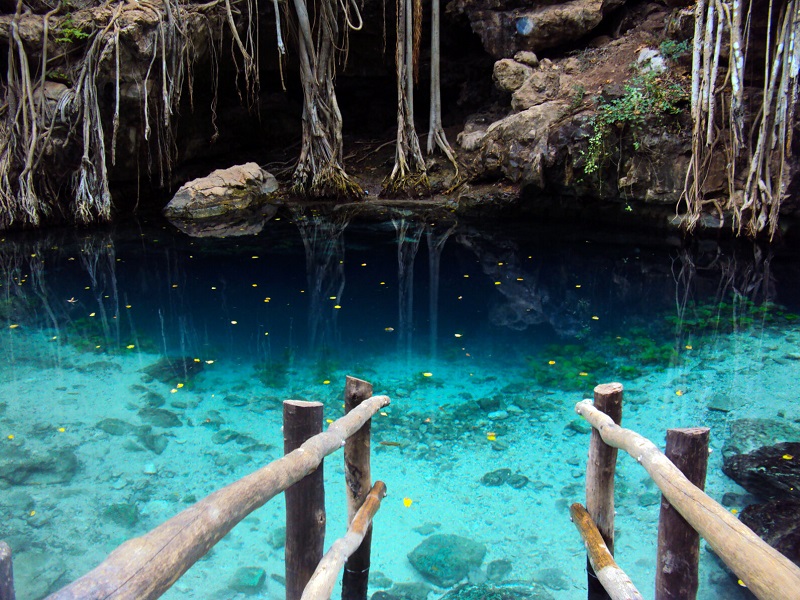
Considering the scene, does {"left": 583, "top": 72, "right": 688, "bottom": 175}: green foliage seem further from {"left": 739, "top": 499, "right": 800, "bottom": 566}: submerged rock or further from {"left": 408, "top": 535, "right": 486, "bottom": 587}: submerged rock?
{"left": 408, "top": 535, "right": 486, "bottom": 587}: submerged rock

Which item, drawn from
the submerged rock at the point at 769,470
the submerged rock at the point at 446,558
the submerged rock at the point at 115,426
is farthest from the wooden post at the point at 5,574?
the submerged rock at the point at 769,470

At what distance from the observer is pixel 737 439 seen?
14.6 feet

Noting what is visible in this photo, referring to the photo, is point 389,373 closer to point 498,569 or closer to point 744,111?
point 498,569

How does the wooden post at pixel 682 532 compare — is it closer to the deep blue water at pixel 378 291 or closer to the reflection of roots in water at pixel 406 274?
the deep blue water at pixel 378 291

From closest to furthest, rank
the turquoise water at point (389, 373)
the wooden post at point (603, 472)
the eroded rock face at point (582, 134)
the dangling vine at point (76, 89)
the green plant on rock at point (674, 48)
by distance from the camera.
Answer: the wooden post at point (603, 472) < the turquoise water at point (389, 373) < the eroded rock face at point (582, 134) < the green plant on rock at point (674, 48) < the dangling vine at point (76, 89)

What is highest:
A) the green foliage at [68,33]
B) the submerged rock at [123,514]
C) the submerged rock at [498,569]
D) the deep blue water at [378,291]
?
the green foliage at [68,33]

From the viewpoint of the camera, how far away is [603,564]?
2.55 metres

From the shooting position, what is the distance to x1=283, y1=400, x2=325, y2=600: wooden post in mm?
2473

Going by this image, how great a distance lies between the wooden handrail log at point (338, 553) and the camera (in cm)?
223

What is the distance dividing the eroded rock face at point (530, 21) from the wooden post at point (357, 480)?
34.3 ft

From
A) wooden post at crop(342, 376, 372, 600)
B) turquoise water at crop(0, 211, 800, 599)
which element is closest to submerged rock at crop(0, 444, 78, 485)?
turquoise water at crop(0, 211, 800, 599)

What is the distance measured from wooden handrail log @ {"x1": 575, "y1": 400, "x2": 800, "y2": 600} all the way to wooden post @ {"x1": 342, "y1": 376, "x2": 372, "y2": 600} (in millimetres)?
1084

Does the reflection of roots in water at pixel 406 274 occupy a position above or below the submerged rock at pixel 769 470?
above

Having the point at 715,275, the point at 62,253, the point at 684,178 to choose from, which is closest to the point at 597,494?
the point at 715,275
